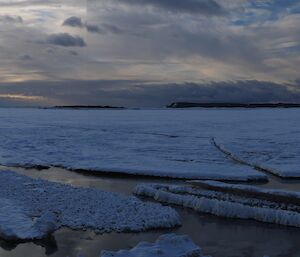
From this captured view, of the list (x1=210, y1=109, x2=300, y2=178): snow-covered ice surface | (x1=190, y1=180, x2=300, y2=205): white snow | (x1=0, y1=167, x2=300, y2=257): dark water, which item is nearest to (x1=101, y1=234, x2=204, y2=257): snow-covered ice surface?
(x1=0, y1=167, x2=300, y2=257): dark water

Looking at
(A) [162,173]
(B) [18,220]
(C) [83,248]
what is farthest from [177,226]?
(A) [162,173]

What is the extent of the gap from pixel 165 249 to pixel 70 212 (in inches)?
125

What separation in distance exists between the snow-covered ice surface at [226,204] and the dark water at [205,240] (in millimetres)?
280

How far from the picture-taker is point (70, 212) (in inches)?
378

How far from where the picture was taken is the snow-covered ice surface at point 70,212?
333 inches

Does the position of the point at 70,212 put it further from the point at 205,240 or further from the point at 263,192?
the point at 263,192

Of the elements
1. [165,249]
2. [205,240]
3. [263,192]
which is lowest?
[205,240]

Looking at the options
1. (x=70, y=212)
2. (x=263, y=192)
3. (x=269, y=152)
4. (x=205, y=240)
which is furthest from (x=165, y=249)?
(x=269, y=152)

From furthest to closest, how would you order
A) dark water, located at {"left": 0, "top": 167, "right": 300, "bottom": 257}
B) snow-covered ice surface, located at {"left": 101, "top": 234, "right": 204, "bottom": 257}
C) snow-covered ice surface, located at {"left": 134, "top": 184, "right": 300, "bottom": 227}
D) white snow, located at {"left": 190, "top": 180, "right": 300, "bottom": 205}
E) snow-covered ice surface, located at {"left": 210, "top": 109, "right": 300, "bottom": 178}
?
snow-covered ice surface, located at {"left": 210, "top": 109, "right": 300, "bottom": 178}, white snow, located at {"left": 190, "top": 180, "right": 300, "bottom": 205}, snow-covered ice surface, located at {"left": 134, "top": 184, "right": 300, "bottom": 227}, dark water, located at {"left": 0, "top": 167, "right": 300, "bottom": 257}, snow-covered ice surface, located at {"left": 101, "top": 234, "right": 204, "bottom": 257}

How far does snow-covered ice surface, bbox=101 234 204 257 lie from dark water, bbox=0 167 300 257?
0.38 meters

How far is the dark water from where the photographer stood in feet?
24.1

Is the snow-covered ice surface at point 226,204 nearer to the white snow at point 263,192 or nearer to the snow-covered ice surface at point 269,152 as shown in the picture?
the white snow at point 263,192

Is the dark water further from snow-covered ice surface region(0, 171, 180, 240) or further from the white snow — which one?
the white snow

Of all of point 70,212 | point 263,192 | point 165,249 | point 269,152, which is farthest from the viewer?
point 269,152
